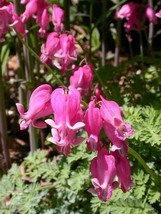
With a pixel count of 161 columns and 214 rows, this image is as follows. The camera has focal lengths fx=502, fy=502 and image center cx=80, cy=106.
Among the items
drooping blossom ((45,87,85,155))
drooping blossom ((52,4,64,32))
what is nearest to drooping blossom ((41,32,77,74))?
drooping blossom ((52,4,64,32))

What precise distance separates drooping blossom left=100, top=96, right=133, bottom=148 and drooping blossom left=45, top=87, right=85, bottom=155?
0.28ft

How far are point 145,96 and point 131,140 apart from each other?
549mm

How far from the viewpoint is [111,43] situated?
475cm

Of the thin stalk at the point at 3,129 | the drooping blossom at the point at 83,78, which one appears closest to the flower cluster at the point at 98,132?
the drooping blossom at the point at 83,78

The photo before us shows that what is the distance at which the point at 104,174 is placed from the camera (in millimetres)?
1671

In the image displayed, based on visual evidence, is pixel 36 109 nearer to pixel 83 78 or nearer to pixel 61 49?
pixel 83 78

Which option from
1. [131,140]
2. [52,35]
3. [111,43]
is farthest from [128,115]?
[111,43]

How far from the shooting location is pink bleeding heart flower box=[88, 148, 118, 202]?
1.66m

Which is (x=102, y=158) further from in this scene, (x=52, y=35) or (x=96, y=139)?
(x=52, y=35)

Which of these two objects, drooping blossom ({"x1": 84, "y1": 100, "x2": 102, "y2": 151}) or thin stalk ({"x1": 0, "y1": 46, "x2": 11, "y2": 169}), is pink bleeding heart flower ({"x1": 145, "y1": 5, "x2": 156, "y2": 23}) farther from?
drooping blossom ({"x1": 84, "y1": 100, "x2": 102, "y2": 151})

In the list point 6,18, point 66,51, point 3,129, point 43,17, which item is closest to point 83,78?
point 66,51

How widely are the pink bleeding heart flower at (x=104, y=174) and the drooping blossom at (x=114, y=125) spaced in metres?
0.07

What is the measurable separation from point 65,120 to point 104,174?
0.22m

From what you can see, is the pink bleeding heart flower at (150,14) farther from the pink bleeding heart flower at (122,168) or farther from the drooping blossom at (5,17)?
the pink bleeding heart flower at (122,168)
